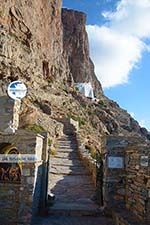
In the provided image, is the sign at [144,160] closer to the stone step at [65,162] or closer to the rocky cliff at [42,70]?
the stone step at [65,162]

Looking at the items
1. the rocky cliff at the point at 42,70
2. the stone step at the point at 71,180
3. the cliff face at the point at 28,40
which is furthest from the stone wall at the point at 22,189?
the cliff face at the point at 28,40

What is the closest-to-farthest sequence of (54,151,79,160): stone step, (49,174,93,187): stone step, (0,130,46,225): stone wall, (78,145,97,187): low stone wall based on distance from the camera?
(0,130,46,225): stone wall → (49,174,93,187): stone step → (78,145,97,187): low stone wall → (54,151,79,160): stone step

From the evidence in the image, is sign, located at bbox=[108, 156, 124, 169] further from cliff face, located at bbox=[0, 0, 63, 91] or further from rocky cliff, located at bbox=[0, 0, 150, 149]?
cliff face, located at bbox=[0, 0, 63, 91]

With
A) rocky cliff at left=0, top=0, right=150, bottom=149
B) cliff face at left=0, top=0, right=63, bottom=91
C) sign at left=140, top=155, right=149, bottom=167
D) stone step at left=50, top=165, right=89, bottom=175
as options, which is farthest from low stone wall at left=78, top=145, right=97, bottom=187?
cliff face at left=0, top=0, right=63, bottom=91

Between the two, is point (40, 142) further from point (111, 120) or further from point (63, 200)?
point (111, 120)

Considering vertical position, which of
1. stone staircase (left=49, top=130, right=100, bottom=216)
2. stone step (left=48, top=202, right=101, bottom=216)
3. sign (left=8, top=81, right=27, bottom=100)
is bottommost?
stone step (left=48, top=202, right=101, bottom=216)

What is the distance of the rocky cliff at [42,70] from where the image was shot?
89.8 ft

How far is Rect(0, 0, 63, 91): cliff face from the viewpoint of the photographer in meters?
30.1

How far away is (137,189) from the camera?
798 centimetres

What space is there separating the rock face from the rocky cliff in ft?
38.3

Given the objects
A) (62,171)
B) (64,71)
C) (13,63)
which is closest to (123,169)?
(62,171)

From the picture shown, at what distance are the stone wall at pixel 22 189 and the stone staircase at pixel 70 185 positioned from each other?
52.8 inches

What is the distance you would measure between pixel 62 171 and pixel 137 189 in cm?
703

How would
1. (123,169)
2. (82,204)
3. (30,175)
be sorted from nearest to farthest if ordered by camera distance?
(30,175) → (123,169) → (82,204)
